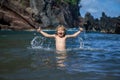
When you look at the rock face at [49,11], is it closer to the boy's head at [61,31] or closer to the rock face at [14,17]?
the rock face at [14,17]

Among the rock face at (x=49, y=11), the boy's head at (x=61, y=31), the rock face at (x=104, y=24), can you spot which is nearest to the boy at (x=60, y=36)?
the boy's head at (x=61, y=31)

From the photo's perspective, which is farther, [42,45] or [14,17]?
[14,17]

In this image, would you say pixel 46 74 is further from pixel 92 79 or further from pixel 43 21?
pixel 43 21

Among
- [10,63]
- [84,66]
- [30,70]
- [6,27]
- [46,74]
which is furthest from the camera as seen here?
[6,27]

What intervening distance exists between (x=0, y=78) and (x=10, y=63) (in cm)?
264

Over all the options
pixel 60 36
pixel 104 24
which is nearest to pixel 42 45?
pixel 60 36

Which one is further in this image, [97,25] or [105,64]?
[97,25]

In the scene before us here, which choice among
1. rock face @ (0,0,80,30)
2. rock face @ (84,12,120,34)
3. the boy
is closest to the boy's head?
the boy

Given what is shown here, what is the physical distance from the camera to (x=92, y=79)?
7.60 meters

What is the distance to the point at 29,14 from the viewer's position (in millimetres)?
81938

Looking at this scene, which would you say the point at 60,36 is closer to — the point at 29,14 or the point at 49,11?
the point at 29,14

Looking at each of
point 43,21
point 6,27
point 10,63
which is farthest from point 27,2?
point 10,63

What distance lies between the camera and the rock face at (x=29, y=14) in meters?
72.8

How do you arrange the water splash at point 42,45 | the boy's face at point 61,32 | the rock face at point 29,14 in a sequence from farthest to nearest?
the rock face at point 29,14 → the water splash at point 42,45 → the boy's face at point 61,32
